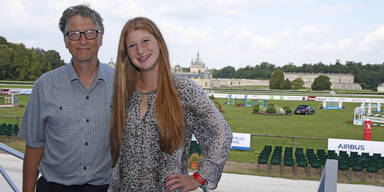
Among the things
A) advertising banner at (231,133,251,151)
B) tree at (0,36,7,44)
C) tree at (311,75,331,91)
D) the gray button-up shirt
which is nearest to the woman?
the gray button-up shirt

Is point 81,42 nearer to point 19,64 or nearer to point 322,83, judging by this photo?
point 19,64

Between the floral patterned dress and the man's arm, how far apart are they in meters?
0.57

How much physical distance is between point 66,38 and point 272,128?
24839 mm

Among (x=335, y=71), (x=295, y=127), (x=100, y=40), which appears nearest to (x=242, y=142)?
(x=295, y=127)

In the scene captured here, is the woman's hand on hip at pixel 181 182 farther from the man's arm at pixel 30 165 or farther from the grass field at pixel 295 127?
the grass field at pixel 295 127


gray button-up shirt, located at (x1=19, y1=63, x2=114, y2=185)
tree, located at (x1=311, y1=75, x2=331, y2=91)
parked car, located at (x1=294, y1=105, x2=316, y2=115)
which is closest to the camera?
gray button-up shirt, located at (x1=19, y1=63, x2=114, y2=185)

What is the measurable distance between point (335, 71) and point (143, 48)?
128 meters

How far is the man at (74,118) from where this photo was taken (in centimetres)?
190

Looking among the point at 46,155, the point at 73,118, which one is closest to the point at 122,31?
the point at 73,118

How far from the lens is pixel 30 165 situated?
6.59 feet

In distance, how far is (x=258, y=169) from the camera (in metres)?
12.7

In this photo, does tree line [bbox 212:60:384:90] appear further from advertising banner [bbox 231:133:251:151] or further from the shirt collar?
the shirt collar

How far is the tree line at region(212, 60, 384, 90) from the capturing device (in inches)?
4348

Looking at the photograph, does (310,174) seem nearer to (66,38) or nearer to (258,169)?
(258,169)
